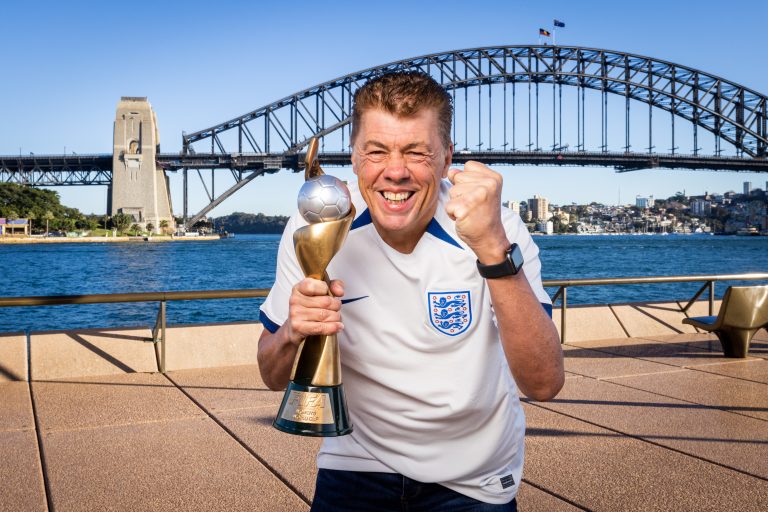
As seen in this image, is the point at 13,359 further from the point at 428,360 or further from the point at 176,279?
the point at 176,279

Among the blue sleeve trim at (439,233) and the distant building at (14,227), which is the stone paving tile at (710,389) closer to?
the blue sleeve trim at (439,233)

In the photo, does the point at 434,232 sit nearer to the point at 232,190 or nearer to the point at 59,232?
the point at 232,190

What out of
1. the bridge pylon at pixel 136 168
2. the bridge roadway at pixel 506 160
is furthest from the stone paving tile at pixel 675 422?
the bridge pylon at pixel 136 168

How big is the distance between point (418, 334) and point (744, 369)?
16.0 ft

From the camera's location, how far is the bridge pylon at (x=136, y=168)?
71188mm

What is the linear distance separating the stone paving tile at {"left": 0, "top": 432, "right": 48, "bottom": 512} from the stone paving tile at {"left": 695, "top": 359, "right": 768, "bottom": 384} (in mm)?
4250

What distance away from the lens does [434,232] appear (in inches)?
57.1

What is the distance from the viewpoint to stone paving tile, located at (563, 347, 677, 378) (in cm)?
540

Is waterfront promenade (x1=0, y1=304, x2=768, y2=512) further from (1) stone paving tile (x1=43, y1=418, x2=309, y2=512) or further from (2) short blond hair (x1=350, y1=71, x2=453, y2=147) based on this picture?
(2) short blond hair (x1=350, y1=71, x2=453, y2=147)

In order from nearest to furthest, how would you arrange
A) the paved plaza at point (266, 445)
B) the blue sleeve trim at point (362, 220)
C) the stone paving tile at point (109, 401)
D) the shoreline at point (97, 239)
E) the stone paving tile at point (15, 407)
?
the blue sleeve trim at point (362, 220) → the paved plaza at point (266, 445) → the stone paving tile at point (15, 407) → the stone paving tile at point (109, 401) → the shoreline at point (97, 239)

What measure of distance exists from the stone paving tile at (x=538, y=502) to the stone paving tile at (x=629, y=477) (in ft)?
0.18

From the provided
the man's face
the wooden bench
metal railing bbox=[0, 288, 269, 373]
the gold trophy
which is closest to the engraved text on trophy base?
the gold trophy

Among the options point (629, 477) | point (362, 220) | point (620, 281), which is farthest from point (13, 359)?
point (620, 281)

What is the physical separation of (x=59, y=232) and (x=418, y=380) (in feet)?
332
